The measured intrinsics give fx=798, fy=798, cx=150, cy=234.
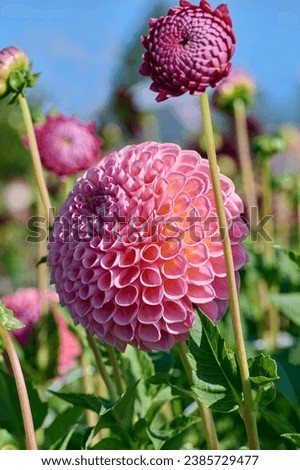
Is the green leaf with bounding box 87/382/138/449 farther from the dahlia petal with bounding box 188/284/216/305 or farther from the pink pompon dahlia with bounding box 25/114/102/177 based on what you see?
the pink pompon dahlia with bounding box 25/114/102/177

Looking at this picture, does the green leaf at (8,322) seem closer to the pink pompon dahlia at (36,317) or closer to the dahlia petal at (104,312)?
the dahlia petal at (104,312)

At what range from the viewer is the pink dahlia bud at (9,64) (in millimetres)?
578

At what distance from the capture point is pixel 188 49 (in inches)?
16.6

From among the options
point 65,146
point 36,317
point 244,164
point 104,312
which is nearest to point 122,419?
point 104,312

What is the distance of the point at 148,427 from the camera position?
62 cm

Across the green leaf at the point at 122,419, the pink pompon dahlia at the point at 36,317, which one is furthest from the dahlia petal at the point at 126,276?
the pink pompon dahlia at the point at 36,317

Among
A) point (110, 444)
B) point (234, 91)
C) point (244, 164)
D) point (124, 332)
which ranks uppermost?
point (234, 91)

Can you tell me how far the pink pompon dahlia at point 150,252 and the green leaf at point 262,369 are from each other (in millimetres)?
48

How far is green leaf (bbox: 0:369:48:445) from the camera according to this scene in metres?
0.66

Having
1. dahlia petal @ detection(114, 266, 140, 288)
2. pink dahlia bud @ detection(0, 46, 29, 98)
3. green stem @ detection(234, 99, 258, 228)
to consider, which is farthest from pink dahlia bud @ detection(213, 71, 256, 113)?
dahlia petal @ detection(114, 266, 140, 288)

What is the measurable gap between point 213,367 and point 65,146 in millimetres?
320

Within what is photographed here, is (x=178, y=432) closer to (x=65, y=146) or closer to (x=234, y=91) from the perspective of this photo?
(x=65, y=146)
